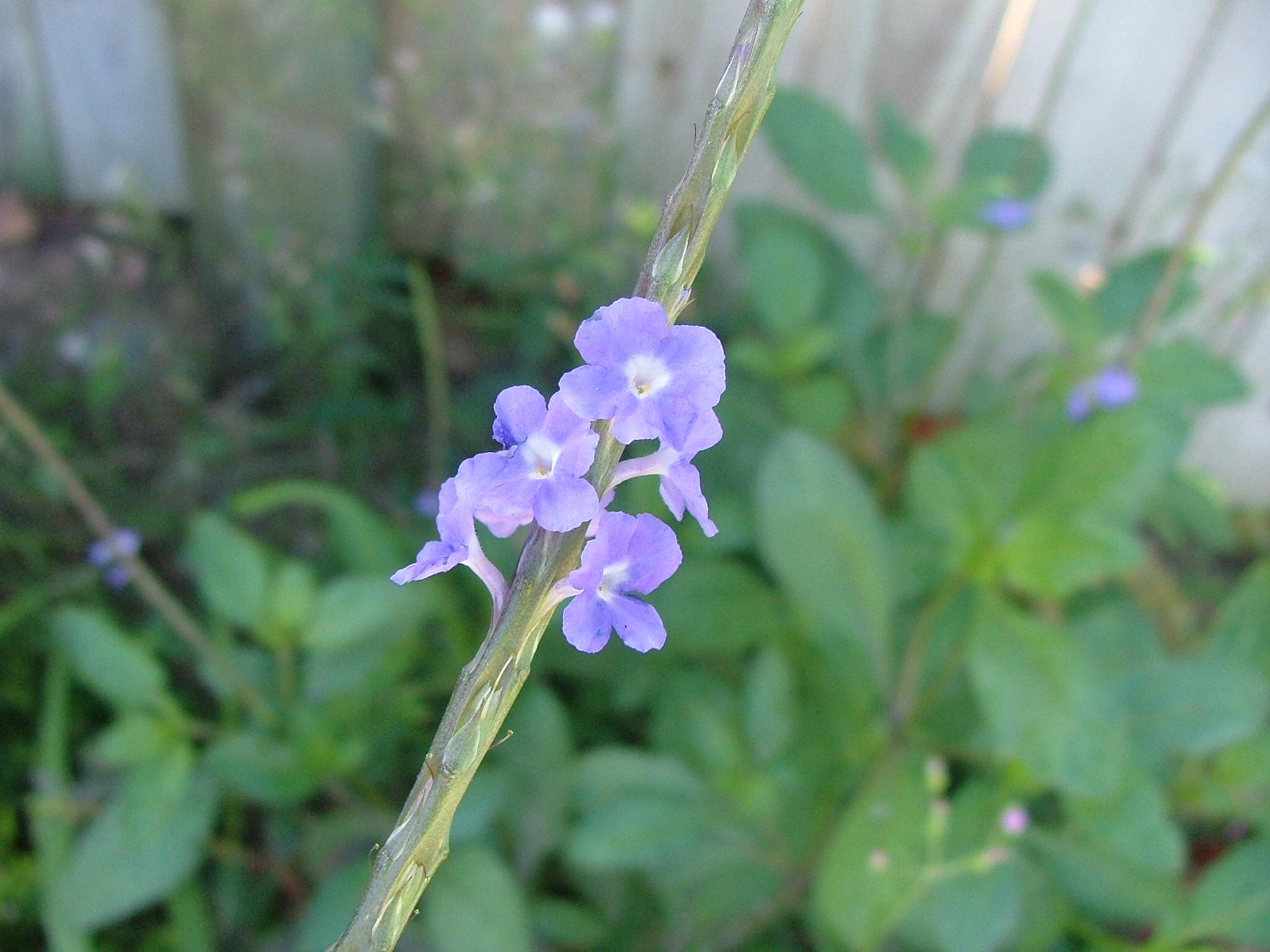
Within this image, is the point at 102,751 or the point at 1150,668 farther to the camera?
the point at 1150,668

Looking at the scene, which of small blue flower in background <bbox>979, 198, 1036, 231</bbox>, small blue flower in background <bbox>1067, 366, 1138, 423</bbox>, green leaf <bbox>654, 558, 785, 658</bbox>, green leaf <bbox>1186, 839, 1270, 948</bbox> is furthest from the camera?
small blue flower in background <bbox>979, 198, 1036, 231</bbox>

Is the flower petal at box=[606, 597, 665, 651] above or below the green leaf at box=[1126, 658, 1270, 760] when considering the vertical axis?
above

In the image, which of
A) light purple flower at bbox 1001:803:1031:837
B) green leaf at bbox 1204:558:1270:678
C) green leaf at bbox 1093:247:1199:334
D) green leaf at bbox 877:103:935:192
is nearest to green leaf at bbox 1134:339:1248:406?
green leaf at bbox 1093:247:1199:334

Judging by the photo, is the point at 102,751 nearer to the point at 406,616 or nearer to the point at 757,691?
the point at 406,616

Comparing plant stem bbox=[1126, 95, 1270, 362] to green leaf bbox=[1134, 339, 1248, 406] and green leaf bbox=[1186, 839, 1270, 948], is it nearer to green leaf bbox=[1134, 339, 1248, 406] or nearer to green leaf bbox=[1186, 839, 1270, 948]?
green leaf bbox=[1134, 339, 1248, 406]

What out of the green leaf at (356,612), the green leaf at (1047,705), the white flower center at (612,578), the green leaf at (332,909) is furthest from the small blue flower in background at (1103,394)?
the white flower center at (612,578)

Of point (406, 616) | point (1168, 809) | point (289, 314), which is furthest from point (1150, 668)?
point (289, 314)
